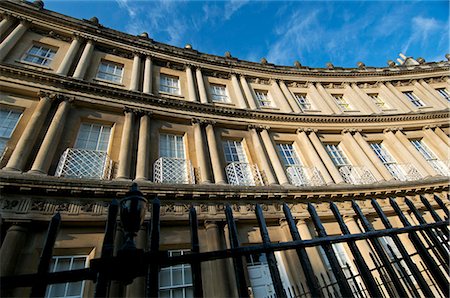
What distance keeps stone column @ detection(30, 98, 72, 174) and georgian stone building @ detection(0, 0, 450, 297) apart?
5 cm

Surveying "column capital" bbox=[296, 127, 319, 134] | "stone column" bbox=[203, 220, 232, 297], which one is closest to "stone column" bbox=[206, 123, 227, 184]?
"stone column" bbox=[203, 220, 232, 297]

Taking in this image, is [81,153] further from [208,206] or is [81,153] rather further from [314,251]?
[314,251]

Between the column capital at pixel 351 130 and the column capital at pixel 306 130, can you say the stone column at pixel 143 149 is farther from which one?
the column capital at pixel 351 130

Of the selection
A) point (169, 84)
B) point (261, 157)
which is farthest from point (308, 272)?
point (169, 84)

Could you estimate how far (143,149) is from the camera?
8.73m

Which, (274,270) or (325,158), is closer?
(274,270)

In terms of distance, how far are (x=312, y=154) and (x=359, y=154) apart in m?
3.05

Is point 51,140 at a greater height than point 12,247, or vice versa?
point 51,140

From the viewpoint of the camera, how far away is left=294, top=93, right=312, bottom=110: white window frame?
1578cm

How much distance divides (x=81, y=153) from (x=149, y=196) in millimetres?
3180

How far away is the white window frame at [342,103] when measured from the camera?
16259 mm

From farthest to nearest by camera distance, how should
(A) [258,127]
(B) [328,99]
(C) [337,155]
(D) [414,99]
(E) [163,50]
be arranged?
1. (D) [414,99]
2. (B) [328,99]
3. (E) [163,50]
4. (C) [337,155]
5. (A) [258,127]

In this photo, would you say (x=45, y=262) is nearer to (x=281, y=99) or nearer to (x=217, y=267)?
(x=217, y=267)

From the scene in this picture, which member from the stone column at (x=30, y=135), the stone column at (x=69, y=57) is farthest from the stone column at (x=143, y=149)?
the stone column at (x=69, y=57)
